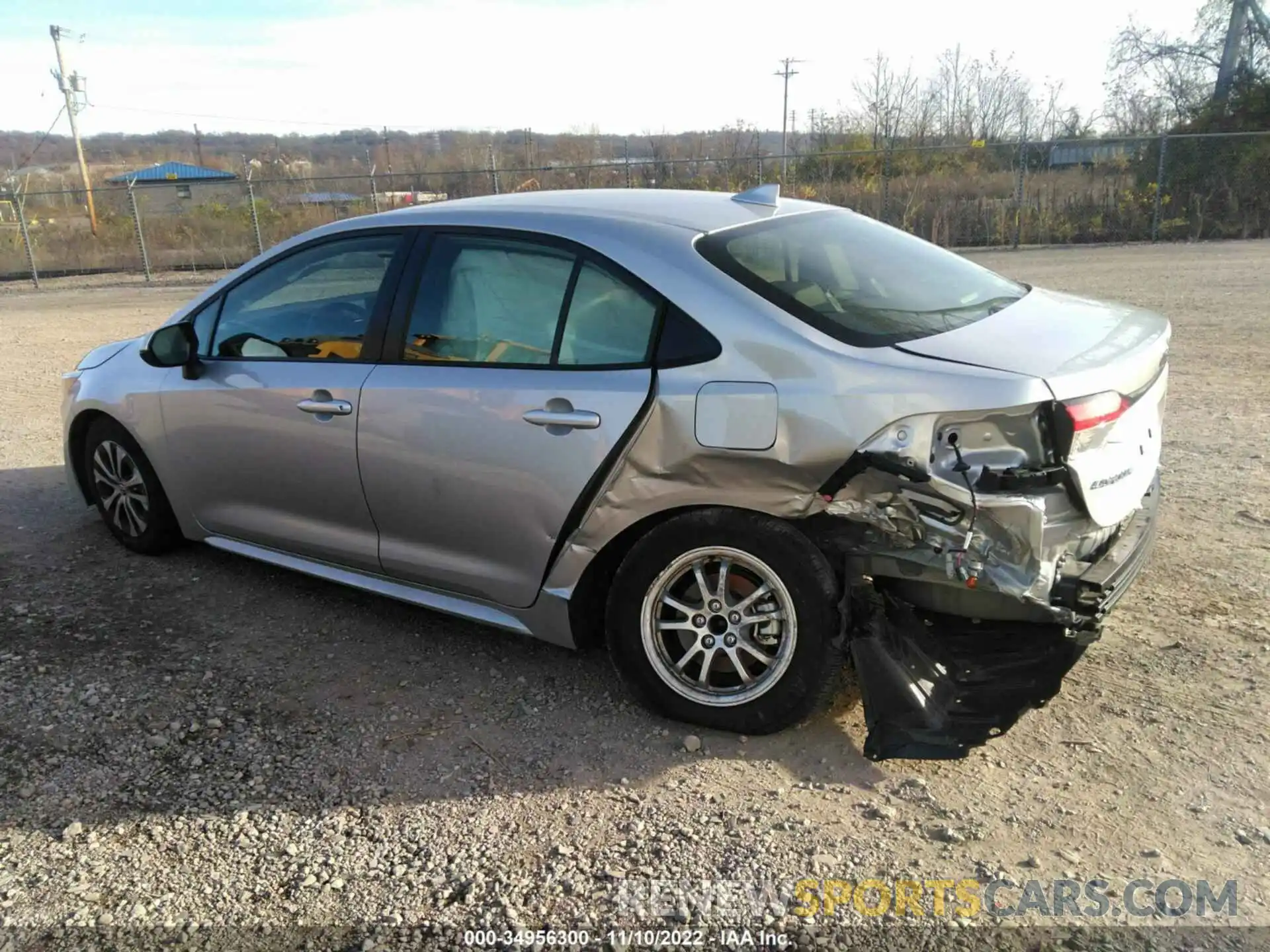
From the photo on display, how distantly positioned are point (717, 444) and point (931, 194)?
21002 mm

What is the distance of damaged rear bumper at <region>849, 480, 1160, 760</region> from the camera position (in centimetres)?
288

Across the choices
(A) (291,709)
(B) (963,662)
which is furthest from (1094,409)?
(A) (291,709)

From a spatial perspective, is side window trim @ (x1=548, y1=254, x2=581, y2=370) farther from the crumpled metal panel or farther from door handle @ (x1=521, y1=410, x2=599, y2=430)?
the crumpled metal panel

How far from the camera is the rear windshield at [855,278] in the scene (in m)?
3.09

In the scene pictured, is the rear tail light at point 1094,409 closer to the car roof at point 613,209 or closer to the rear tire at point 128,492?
the car roof at point 613,209

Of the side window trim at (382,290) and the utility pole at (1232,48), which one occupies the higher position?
the utility pole at (1232,48)

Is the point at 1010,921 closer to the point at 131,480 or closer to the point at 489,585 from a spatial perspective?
the point at 489,585

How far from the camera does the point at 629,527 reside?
3.27m

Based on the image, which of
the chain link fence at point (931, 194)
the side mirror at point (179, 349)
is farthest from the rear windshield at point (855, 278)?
the chain link fence at point (931, 194)

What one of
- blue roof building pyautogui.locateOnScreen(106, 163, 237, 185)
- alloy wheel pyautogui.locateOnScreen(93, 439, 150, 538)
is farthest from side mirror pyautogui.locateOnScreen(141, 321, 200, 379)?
blue roof building pyautogui.locateOnScreen(106, 163, 237, 185)

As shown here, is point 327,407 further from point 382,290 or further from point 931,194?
point 931,194

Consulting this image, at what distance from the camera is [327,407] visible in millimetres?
3834

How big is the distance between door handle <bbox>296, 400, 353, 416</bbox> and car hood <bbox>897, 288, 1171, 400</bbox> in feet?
6.97

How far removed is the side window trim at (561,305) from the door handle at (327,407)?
24 centimetres
